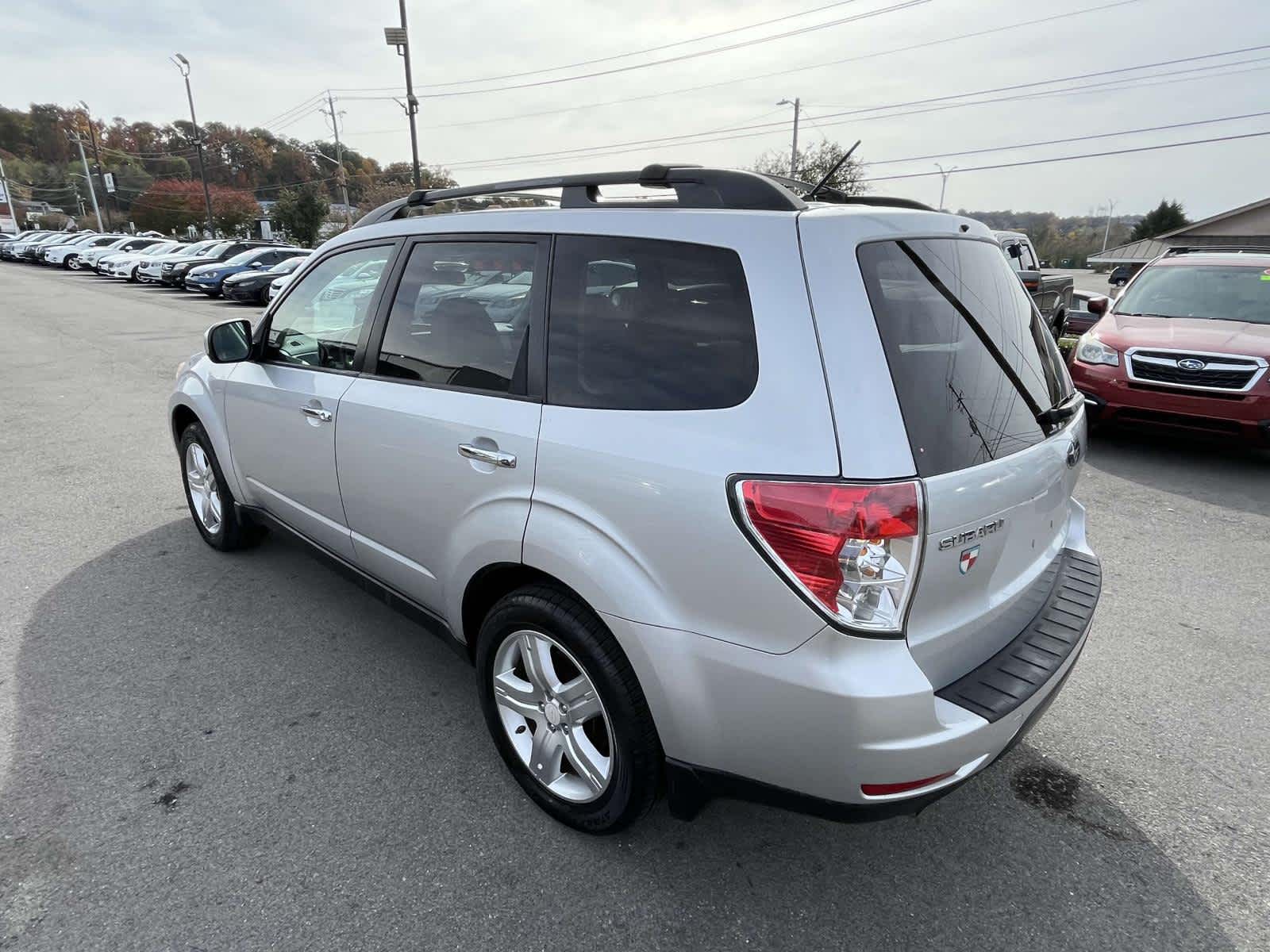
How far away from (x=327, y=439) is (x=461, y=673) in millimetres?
1152

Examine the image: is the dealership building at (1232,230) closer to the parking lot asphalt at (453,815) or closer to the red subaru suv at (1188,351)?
the red subaru suv at (1188,351)

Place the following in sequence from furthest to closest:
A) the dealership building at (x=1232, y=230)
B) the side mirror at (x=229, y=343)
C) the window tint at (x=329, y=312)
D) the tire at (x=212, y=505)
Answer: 1. the dealership building at (x=1232, y=230)
2. the tire at (x=212, y=505)
3. the side mirror at (x=229, y=343)
4. the window tint at (x=329, y=312)

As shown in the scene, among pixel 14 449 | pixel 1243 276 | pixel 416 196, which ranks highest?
pixel 416 196

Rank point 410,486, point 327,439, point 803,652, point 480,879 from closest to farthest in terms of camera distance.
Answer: point 803,652 < point 480,879 < point 410,486 < point 327,439

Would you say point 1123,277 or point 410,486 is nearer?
point 410,486

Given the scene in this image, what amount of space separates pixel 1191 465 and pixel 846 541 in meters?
6.29

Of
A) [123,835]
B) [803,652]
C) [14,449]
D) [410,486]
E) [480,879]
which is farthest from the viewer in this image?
[14,449]

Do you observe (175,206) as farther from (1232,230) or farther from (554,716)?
(554,716)

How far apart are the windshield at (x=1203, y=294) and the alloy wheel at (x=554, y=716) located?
710 centimetres

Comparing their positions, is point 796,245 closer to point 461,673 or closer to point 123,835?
point 461,673

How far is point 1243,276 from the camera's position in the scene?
6.81m

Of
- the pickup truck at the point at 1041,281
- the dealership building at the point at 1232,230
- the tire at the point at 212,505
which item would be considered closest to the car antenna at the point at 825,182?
the tire at the point at 212,505

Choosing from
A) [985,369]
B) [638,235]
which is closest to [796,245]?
[638,235]

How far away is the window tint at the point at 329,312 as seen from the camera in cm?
305
